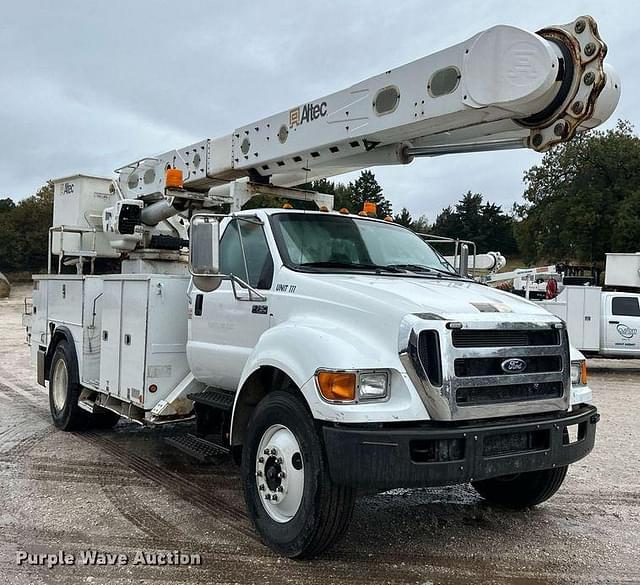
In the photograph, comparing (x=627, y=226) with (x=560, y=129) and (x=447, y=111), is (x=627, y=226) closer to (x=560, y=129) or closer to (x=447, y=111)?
(x=560, y=129)

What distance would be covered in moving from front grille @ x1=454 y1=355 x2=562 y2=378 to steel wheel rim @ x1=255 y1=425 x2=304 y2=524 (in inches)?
43.3

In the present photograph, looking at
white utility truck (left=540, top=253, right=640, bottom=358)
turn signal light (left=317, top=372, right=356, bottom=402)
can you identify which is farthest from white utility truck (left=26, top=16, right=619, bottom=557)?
white utility truck (left=540, top=253, right=640, bottom=358)

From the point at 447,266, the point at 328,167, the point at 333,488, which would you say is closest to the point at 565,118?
the point at 447,266

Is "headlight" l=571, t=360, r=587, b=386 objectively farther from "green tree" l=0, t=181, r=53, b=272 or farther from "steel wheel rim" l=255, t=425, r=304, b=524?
"green tree" l=0, t=181, r=53, b=272

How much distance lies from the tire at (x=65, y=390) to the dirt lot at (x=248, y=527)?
1.25ft

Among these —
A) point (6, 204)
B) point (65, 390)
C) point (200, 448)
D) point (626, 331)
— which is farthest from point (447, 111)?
point (6, 204)

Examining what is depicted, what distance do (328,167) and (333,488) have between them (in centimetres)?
346

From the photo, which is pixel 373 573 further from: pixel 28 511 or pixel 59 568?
pixel 28 511

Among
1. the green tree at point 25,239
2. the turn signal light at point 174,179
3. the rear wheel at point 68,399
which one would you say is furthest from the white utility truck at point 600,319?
the green tree at point 25,239

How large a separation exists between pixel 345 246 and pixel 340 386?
1.69 m

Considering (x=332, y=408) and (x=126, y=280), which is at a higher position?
(x=126, y=280)

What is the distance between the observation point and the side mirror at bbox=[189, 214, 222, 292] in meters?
4.63

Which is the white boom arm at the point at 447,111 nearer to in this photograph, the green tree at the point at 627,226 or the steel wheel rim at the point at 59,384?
the steel wheel rim at the point at 59,384

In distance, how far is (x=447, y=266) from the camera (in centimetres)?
581
